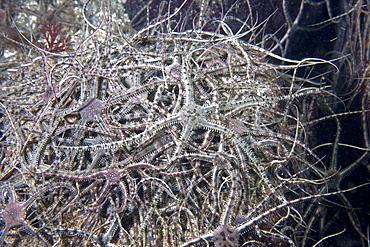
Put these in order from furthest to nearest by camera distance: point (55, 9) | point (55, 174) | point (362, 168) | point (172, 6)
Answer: point (55, 9), point (172, 6), point (362, 168), point (55, 174)

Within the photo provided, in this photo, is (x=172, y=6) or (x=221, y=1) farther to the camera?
(x=172, y=6)

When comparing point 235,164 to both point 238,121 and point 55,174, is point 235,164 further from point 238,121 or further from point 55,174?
point 55,174

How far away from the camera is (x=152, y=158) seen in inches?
102

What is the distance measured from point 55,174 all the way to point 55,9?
166 inches

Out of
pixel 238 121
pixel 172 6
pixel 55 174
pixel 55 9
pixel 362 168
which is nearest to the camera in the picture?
A: pixel 55 174

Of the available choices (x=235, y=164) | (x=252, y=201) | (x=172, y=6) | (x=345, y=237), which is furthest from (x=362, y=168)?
(x=172, y=6)

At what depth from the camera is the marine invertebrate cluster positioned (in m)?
2.51

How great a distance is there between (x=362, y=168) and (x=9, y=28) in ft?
24.1

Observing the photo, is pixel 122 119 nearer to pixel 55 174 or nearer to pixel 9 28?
pixel 55 174

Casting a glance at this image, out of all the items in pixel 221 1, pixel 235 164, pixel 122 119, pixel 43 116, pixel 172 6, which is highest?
pixel 172 6

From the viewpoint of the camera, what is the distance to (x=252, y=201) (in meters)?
2.70

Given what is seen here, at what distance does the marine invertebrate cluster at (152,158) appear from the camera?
2.51m

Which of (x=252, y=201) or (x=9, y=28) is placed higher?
(x=9, y=28)

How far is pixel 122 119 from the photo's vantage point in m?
2.75
